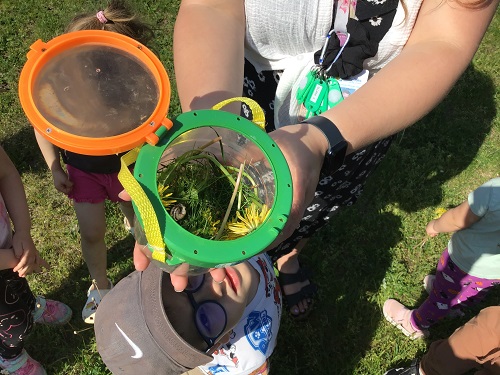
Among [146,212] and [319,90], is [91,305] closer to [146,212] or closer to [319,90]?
[319,90]

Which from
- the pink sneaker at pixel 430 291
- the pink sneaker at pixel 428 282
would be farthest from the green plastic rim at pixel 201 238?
the pink sneaker at pixel 428 282

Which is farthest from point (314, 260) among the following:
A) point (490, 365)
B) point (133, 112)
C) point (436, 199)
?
point (133, 112)

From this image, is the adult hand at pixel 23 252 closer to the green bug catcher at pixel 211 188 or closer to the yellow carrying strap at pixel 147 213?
the green bug catcher at pixel 211 188

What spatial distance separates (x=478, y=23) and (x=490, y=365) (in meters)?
1.34

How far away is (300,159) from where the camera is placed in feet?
3.92

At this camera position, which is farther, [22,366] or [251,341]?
[22,366]

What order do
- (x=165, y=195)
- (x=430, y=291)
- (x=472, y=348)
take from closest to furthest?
(x=165, y=195) < (x=472, y=348) < (x=430, y=291)

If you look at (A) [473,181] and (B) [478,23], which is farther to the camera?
(A) [473,181]

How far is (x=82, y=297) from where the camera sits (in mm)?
2779

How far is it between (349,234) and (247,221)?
2.16m

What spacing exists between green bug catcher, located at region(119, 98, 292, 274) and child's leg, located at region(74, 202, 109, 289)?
1405 millimetres

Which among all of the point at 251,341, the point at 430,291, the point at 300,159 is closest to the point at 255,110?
the point at 300,159

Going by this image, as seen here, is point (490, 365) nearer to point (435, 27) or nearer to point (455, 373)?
point (455, 373)

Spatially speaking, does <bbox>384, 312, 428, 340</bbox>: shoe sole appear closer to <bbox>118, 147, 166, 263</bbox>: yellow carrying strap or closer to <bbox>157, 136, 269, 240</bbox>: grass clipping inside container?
<bbox>157, 136, 269, 240</bbox>: grass clipping inside container
